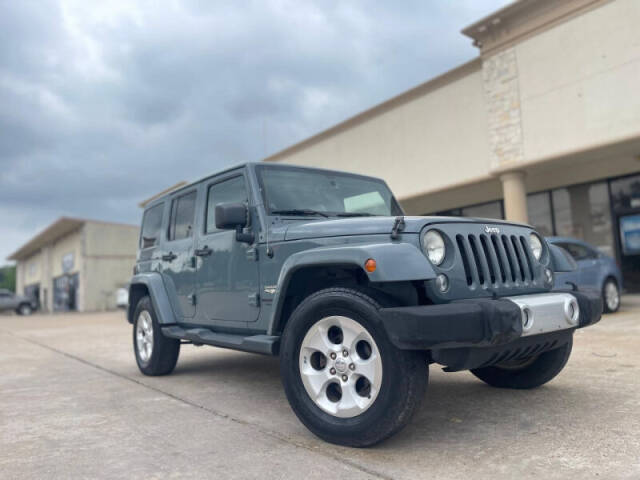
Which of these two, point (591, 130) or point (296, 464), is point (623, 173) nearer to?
point (591, 130)

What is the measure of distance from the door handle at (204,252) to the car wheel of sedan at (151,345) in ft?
3.61

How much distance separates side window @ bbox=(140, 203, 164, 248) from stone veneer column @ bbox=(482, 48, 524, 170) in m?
9.21

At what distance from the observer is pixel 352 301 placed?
9.54 feet

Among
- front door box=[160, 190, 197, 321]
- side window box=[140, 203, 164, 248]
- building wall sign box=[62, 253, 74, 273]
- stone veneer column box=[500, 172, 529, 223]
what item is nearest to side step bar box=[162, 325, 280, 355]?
front door box=[160, 190, 197, 321]

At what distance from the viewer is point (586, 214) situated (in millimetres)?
14734

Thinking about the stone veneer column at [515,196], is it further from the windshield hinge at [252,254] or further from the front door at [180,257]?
the windshield hinge at [252,254]

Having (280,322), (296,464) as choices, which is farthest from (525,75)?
(296,464)

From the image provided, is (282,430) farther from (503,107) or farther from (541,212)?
(541,212)

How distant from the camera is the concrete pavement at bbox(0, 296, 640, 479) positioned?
2668 mm

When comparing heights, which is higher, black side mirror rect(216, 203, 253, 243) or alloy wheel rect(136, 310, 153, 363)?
black side mirror rect(216, 203, 253, 243)

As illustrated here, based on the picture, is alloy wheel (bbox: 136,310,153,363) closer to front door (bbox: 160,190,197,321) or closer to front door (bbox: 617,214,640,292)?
front door (bbox: 160,190,197,321)

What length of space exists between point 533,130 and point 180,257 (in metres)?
9.68

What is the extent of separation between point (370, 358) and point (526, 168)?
11.1 m

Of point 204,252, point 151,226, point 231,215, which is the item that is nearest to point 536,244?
point 231,215
